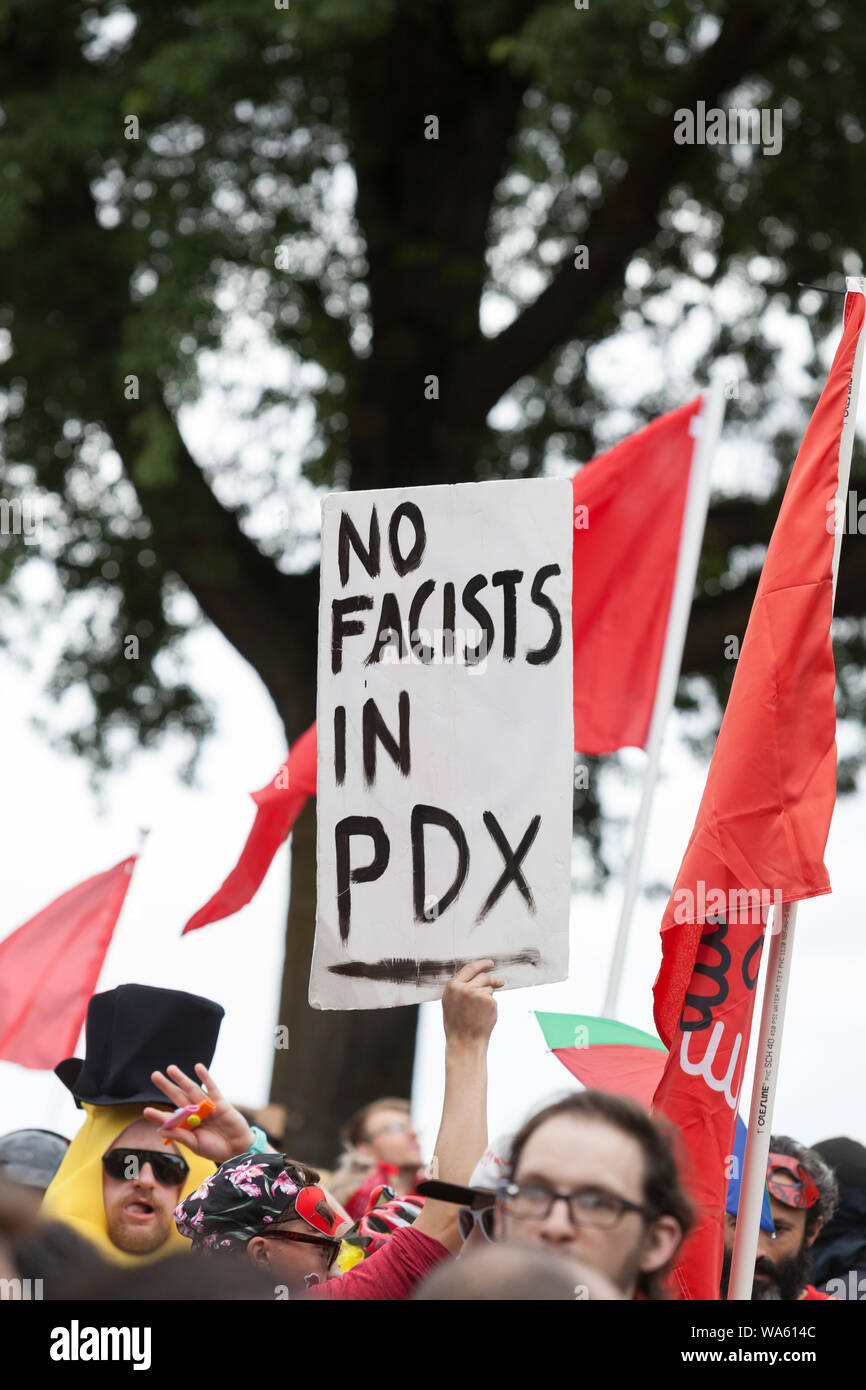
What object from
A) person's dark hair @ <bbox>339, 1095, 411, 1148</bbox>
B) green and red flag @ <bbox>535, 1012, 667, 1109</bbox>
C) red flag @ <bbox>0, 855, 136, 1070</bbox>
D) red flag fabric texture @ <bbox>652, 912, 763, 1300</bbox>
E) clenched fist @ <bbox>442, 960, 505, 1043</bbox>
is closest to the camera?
clenched fist @ <bbox>442, 960, 505, 1043</bbox>

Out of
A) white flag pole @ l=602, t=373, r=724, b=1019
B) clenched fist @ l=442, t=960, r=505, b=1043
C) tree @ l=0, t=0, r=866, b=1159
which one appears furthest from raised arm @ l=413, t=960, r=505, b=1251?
tree @ l=0, t=0, r=866, b=1159

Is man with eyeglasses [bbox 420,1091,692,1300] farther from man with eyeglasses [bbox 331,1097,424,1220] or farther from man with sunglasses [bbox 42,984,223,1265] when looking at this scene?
man with eyeglasses [bbox 331,1097,424,1220]

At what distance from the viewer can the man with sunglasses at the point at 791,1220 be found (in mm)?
3410

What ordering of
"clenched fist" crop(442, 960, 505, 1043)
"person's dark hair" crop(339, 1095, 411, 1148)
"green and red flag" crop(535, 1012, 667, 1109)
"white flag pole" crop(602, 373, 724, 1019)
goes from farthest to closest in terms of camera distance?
"person's dark hair" crop(339, 1095, 411, 1148) → "white flag pole" crop(602, 373, 724, 1019) → "green and red flag" crop(535, 1012, 667, 1109) → "clenched fist" crop(442, 960, 505, 1043)

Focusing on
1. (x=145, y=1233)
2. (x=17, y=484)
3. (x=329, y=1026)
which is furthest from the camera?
(x=17, y=484)

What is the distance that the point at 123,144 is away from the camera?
26.7 ft

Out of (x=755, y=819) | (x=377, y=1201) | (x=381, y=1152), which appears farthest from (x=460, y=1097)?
(x=381, y=1152)

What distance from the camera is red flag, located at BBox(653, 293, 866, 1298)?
307 cm

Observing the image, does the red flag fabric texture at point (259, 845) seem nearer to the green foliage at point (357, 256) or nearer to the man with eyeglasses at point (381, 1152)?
the man with eyeglasses at point (381, 1152)

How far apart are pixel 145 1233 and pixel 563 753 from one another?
136 centimetres

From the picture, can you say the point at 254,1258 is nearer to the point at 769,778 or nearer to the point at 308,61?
the point at 769,778

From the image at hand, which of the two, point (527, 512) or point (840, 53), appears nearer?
point (527, 512)

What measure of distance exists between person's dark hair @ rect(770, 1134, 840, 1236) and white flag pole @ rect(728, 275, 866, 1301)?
48 centimetres

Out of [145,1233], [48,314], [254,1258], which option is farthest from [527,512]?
[48,314]
